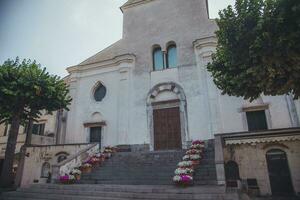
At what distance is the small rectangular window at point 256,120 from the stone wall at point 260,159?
2341 mm

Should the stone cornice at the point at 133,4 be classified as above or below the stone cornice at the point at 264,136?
above

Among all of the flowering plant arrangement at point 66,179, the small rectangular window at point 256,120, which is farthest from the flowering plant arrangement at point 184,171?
the small rectangular window at point 256,120

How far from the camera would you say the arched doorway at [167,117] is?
1580 cm

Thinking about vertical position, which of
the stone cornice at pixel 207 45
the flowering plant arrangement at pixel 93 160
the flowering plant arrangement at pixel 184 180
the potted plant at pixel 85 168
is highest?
the stone cornice at pixel 207 45

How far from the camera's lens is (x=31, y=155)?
1617 centimetres

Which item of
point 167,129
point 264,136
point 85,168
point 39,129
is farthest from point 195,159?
point 39,129

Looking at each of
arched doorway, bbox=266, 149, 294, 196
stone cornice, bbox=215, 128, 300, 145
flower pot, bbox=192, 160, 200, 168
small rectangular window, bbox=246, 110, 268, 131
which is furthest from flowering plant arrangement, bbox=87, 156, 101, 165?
small rectangular window, bbox=246, 110, 268, 131

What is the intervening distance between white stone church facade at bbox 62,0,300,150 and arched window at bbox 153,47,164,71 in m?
0.08

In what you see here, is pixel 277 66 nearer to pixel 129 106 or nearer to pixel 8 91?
pixel 129 106

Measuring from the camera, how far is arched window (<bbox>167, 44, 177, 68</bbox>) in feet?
58.9

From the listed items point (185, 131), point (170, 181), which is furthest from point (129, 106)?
point (170, 181)

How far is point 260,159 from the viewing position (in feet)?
39.9

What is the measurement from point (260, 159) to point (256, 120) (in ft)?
10.4

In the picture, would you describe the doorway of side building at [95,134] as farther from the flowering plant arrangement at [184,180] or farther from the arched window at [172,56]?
the flowering plant arrangement at [184,180]
